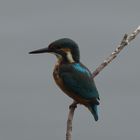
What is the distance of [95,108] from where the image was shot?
129 inches

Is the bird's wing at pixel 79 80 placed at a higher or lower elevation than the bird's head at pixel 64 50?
lower

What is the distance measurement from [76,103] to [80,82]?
153 mm

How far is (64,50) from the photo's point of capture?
3.34 metres

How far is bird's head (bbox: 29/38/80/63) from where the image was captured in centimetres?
329

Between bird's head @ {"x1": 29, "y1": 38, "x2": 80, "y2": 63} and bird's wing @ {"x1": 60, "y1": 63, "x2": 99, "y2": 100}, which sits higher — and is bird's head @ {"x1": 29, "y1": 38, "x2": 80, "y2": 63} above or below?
above

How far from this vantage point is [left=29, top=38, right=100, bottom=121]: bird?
3289mm

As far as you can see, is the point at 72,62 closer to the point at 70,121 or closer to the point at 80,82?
the point at 80,82

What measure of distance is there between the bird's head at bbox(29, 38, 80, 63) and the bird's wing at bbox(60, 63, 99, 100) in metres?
0.06

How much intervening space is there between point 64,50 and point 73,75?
0.58 feet

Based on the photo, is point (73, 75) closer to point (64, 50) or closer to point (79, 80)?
point (79, 80)

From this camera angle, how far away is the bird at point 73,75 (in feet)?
10.8

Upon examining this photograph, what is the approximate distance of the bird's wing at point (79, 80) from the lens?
Result: 3.29 meters

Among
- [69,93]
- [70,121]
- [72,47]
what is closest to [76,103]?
[69,93]

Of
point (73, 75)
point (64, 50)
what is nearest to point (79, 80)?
point (73, 75)
